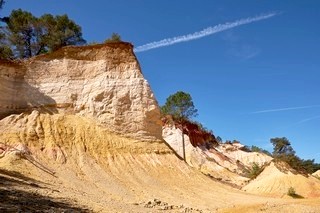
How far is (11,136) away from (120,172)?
9.02m

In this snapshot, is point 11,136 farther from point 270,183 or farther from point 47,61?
point 270,183

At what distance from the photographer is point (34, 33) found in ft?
143

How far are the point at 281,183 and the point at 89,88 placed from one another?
81.0ft

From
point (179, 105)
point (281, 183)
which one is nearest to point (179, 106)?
point (179, 105)

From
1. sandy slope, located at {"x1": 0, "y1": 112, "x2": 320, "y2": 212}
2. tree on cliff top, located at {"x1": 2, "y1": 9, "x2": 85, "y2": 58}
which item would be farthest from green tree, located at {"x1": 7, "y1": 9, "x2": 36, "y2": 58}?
sandy slope, located at {"x1": 0, "y1": 112, "x2": 320, "y2": 212}

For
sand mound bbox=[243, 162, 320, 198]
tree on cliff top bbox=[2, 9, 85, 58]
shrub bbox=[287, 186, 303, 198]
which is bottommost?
shrub bbox=[287, 186, 303, 198]

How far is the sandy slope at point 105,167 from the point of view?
23281 millimetres

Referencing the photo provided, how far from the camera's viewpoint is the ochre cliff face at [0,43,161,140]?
33.2m

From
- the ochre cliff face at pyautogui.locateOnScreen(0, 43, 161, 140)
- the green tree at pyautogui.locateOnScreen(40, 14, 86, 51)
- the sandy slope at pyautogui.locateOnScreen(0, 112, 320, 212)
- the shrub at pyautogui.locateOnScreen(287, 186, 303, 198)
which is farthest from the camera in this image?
the green tree at pyautogui.locateOnScreen(40, 14, 86, 51)

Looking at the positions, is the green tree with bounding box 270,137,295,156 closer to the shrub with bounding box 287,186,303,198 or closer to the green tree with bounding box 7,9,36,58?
the shrub with bounding box 287,186,303,198

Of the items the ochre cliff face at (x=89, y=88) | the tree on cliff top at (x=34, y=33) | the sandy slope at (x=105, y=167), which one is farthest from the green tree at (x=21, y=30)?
the sandy slope at (x=105, y=167)

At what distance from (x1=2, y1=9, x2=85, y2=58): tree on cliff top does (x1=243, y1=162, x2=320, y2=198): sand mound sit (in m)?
28.9

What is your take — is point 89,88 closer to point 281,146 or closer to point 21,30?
point 21,30

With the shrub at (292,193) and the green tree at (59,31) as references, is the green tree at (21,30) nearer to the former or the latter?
the green tree at (59,31)
